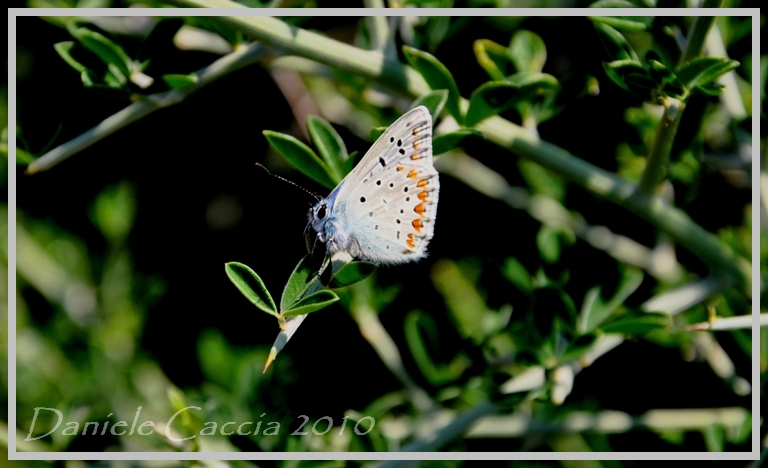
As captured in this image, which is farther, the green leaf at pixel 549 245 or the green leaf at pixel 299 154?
the green leaf at pixel 549 245

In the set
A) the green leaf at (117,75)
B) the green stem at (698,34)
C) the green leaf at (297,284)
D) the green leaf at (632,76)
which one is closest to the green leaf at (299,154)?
the green leaf at (297,284)

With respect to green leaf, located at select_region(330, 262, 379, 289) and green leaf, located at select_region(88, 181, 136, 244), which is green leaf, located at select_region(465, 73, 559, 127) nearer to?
green leaf, located at select_region(330, 262, 379, 289)

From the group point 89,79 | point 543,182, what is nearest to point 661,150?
point 543,182

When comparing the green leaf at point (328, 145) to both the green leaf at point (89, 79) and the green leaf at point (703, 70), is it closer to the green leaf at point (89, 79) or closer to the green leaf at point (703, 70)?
the green leaf at point (89, 79)

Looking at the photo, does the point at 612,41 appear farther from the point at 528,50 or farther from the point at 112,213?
the point at 112,213

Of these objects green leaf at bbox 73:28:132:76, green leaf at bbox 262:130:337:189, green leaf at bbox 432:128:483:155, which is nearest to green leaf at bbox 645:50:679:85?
green leaf at bbox 432:128:483:155
